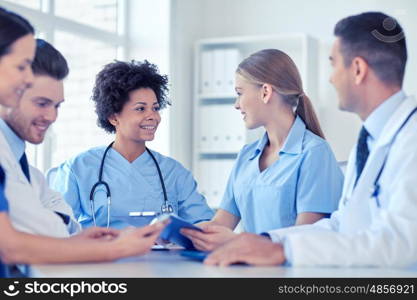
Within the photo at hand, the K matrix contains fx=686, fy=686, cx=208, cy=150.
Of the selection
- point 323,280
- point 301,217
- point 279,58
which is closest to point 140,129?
point 279,58

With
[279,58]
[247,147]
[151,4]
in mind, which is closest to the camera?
[279,58]

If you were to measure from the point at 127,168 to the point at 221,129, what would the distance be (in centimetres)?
202

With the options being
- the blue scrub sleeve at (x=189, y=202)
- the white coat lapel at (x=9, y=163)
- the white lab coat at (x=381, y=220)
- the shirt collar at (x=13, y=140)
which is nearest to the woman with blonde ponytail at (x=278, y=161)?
the blue scrub sleeve at (x=189, y=202)

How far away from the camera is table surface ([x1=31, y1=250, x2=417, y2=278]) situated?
4.53ft

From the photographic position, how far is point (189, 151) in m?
Result: 4.94

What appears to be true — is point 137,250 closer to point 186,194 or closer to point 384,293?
point 384,293

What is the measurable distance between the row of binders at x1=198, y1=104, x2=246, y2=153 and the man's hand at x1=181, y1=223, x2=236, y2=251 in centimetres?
275

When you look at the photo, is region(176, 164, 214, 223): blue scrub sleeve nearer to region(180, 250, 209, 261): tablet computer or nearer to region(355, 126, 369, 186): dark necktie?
region(180, 250, 209, 261): tablet computer

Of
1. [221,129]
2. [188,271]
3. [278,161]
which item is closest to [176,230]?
[188,271]

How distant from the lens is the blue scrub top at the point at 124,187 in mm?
2633

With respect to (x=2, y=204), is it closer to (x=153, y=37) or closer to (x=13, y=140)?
(x=13, y=140)

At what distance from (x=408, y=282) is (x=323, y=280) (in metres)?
0.18

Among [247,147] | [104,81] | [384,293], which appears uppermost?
[104,81]

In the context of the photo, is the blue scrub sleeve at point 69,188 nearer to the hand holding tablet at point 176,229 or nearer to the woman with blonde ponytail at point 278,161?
the woman with blonde ponytail at point 278,161
